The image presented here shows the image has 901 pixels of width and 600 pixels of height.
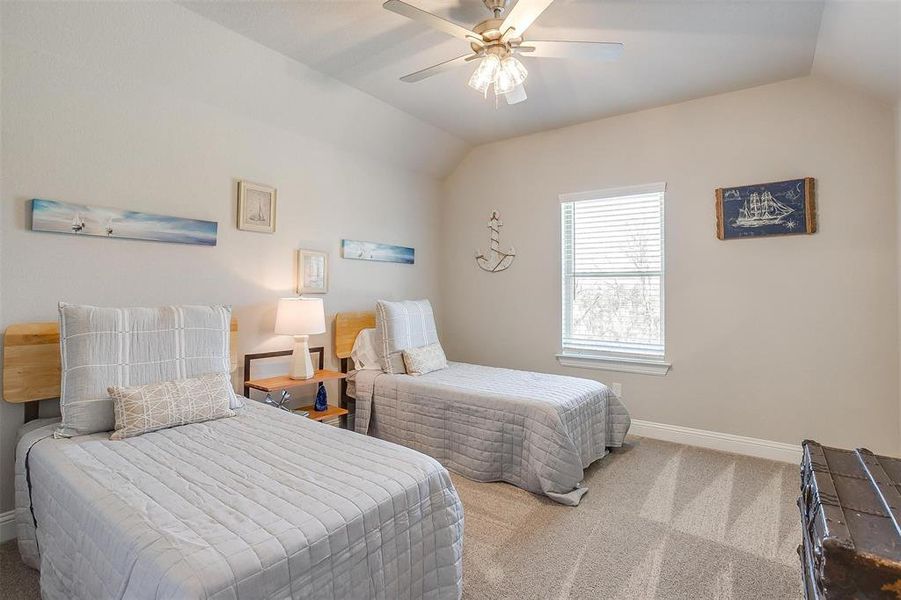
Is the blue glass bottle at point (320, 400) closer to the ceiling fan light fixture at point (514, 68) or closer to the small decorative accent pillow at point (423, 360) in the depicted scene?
the small decorative accent pillow at point (423, 360)

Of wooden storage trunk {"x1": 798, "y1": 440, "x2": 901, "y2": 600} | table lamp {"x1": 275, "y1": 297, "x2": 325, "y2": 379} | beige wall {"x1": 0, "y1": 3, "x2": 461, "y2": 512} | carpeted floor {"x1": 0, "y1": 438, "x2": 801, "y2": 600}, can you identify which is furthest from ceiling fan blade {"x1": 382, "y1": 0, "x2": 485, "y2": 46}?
carpeted floor {"x1": 0, "y1": 438, "x2": 801, "y2": 600}

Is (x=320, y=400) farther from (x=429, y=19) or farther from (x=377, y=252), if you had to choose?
(x=429, y=19)

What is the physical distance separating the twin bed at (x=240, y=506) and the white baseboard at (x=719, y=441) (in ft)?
4.38

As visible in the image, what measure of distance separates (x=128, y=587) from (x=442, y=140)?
387 centimetres

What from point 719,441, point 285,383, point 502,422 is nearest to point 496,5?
point 502,422

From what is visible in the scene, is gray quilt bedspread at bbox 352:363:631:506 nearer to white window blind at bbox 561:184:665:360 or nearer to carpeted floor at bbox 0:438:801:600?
carpeted floor at bbox 0:438:801:600

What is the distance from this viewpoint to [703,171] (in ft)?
11.1

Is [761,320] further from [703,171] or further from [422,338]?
[422,338]

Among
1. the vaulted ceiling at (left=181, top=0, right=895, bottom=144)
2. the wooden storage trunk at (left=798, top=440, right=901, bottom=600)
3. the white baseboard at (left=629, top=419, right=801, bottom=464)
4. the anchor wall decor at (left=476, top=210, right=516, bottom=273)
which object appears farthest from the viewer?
the anchor wall decor at (left=476, top=210, right=516, bottom=273)

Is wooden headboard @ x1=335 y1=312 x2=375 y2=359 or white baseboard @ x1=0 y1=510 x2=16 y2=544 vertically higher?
Answer: wooden headboard @ x1=335 y1=312 x2=375 y2=359

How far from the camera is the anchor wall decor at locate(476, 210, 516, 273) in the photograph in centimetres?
430

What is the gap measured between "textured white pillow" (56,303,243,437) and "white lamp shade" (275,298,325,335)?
1.93ft

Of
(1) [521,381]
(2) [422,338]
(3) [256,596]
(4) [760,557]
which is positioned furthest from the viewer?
(2) [422,338]

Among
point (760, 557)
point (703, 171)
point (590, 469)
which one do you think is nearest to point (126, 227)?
point (590, 469)
